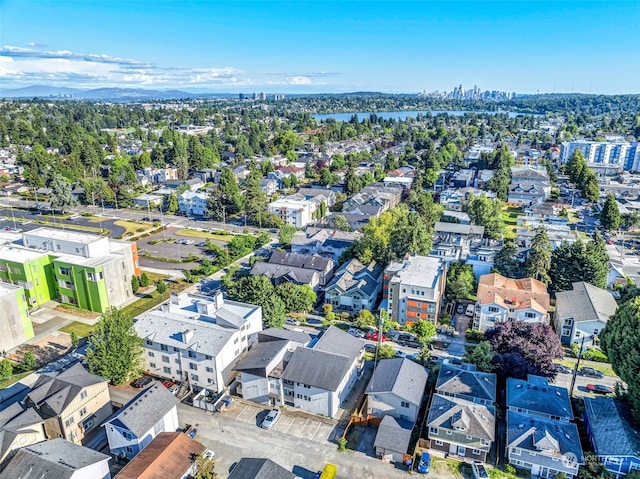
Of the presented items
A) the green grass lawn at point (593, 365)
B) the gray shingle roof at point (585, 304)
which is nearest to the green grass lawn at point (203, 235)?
the gray shingle roof at point (585, 304)

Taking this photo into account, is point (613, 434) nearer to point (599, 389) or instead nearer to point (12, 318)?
point (599, 389)

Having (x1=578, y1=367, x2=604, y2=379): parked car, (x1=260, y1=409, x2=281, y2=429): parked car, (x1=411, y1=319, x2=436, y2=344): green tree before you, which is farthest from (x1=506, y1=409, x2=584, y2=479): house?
(x1=260, y1=409, x2=281, y2=429): parked car

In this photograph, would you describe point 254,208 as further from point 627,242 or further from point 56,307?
point 627,242

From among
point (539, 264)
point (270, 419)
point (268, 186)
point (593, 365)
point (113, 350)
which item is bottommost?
point (593, 365)

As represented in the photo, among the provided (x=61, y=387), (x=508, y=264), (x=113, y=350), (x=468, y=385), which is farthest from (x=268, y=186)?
(x=468, y=385)

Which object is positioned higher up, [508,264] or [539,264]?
[539,264]

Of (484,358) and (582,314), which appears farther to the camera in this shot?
(582,314)

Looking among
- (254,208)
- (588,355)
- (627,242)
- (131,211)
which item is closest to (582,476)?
(588,355)
